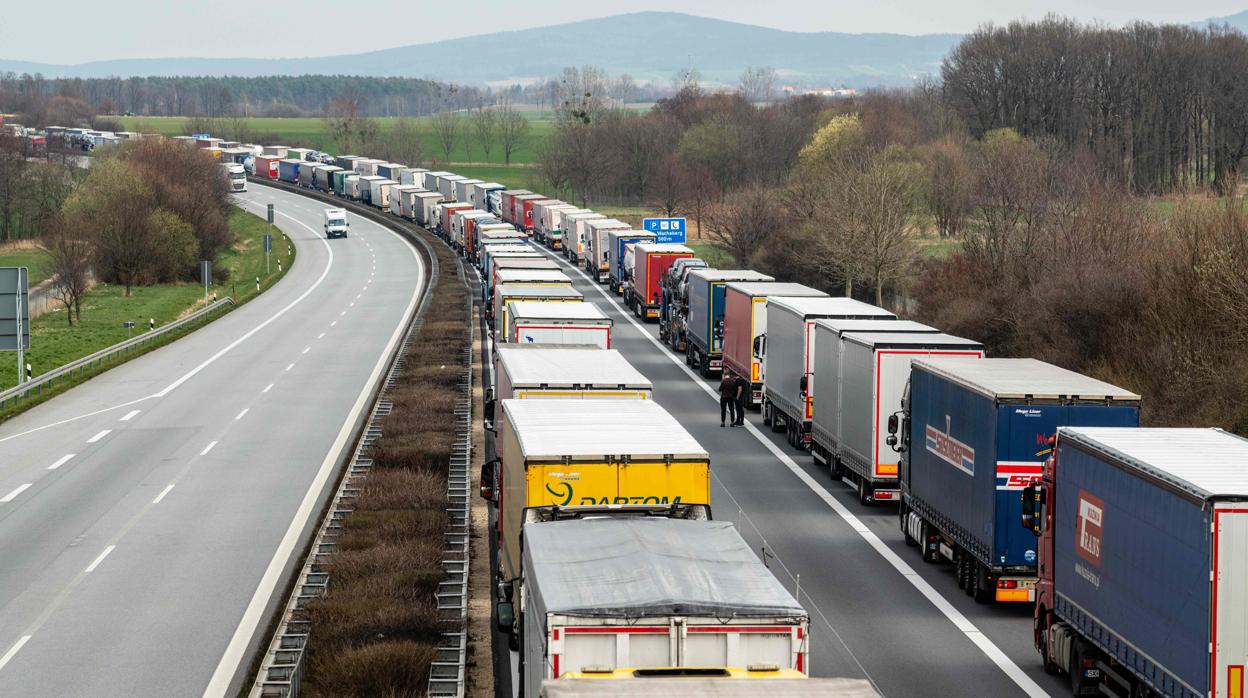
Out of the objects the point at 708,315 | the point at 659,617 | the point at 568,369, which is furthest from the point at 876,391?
the point at 708,315

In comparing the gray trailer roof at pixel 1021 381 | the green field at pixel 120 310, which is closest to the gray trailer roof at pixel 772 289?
the gray trailer roof at pixel 1021 381

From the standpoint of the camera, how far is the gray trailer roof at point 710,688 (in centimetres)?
859

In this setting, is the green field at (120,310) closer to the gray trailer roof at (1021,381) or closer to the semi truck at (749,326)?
the semi truck at (749,326)

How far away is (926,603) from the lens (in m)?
20.6

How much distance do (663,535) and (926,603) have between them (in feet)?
28.1

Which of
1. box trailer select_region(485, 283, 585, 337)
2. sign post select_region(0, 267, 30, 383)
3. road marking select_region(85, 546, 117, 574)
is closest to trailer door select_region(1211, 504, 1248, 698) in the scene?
road marking select_region(85, 546, 117, 574)

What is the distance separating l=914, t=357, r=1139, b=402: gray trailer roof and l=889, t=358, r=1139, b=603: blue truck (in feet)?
0.04

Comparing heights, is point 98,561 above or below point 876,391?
below

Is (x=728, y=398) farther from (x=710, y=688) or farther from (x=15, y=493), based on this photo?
(x=710, y=688)

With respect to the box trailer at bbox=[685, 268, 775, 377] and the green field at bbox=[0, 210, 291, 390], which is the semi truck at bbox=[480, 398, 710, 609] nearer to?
the box trailer at bbox=[685, 268, 775, 377]

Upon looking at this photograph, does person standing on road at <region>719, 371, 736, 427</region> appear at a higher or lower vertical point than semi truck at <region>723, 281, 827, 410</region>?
lower

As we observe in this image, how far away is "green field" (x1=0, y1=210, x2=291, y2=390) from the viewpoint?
2280 inches

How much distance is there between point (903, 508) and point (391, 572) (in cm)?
853

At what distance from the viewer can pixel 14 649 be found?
17828mm
